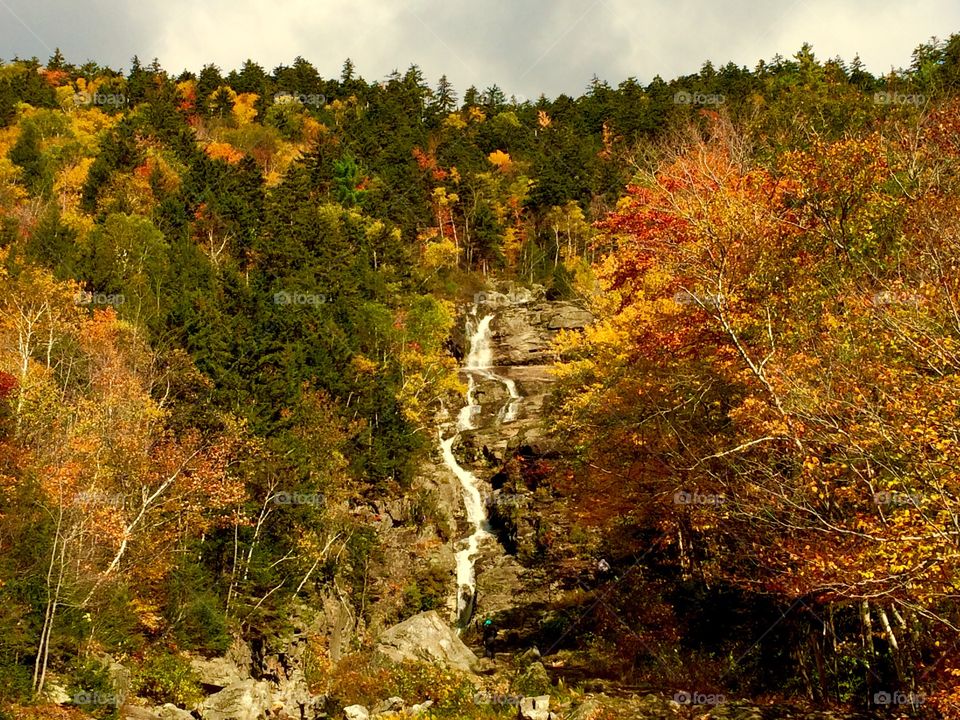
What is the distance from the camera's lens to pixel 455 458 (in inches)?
1644

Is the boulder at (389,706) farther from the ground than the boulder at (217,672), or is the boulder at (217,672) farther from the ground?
the boulder at (389,706)

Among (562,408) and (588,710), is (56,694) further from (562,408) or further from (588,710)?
(562,408)

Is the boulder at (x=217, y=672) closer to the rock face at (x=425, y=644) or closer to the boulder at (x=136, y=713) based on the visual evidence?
the boulder at (x=136, y=713)

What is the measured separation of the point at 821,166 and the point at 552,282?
169ft

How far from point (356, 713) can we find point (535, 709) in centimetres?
419

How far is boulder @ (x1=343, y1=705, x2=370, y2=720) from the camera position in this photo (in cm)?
1455

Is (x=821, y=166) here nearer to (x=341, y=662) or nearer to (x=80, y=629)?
(x=80, y=629)

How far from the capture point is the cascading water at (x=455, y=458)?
3322cm

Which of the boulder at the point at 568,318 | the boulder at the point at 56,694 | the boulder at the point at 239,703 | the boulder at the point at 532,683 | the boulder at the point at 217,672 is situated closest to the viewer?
the boulder at the point at 532,683

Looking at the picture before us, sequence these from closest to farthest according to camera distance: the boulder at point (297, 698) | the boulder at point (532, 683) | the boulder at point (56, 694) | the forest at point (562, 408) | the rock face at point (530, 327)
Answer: the forest at point (562, 408) < the boulder at point (532, 683) < the boulder at point (56, 694) < the boulder at point (297, 698) < the rock face at point (530, 327)

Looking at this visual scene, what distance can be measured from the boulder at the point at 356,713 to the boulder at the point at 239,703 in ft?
21.6

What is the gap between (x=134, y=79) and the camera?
74.5m

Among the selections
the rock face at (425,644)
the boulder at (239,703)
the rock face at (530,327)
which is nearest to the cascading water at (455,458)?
the rock face at (530,327)

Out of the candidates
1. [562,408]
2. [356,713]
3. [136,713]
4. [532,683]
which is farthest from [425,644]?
[562,408]
